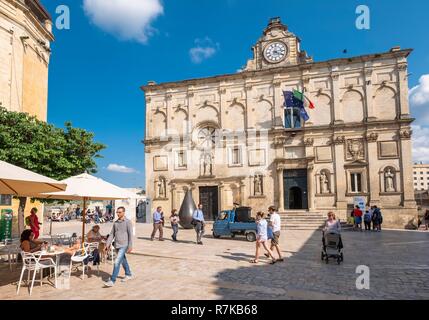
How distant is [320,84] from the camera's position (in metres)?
27.3

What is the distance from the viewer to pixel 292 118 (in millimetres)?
27734

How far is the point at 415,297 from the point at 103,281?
22.9 feet

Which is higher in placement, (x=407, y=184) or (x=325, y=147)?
(x=325, y=147)

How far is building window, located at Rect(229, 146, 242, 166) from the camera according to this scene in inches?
1124

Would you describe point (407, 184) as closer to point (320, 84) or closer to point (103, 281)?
point (320, 84)

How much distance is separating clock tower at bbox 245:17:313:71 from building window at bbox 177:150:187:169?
31.4 feet

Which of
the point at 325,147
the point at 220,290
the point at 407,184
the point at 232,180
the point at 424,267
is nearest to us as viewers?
the point at 220,290

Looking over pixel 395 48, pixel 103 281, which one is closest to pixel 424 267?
pixel 103 281

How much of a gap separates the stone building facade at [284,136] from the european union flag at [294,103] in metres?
0.97

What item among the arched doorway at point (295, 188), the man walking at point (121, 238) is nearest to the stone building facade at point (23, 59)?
the man walking at point (121, 238)

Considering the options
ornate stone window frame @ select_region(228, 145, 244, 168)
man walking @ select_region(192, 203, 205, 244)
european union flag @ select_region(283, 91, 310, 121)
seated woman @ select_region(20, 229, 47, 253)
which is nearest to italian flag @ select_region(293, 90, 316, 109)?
european union flag @ select_region(283, 91, 310, 121)

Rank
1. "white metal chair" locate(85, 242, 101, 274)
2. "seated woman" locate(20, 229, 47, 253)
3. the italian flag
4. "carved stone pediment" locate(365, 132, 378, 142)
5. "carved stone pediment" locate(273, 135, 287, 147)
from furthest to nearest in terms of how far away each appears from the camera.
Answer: "carved stone pediment" locate(273, 135, 287, 147), the italian flag, "carved stone pediment" locate(365, 132, 378, 142), "white metal chair" locate(85, 242, 101, 274), "seated woman" locate(20, 229, 47, 253)

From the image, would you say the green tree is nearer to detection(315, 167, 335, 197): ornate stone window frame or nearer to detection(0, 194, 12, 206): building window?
detection(0, 194, 12, 206): building window

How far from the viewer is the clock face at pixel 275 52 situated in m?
28.5
